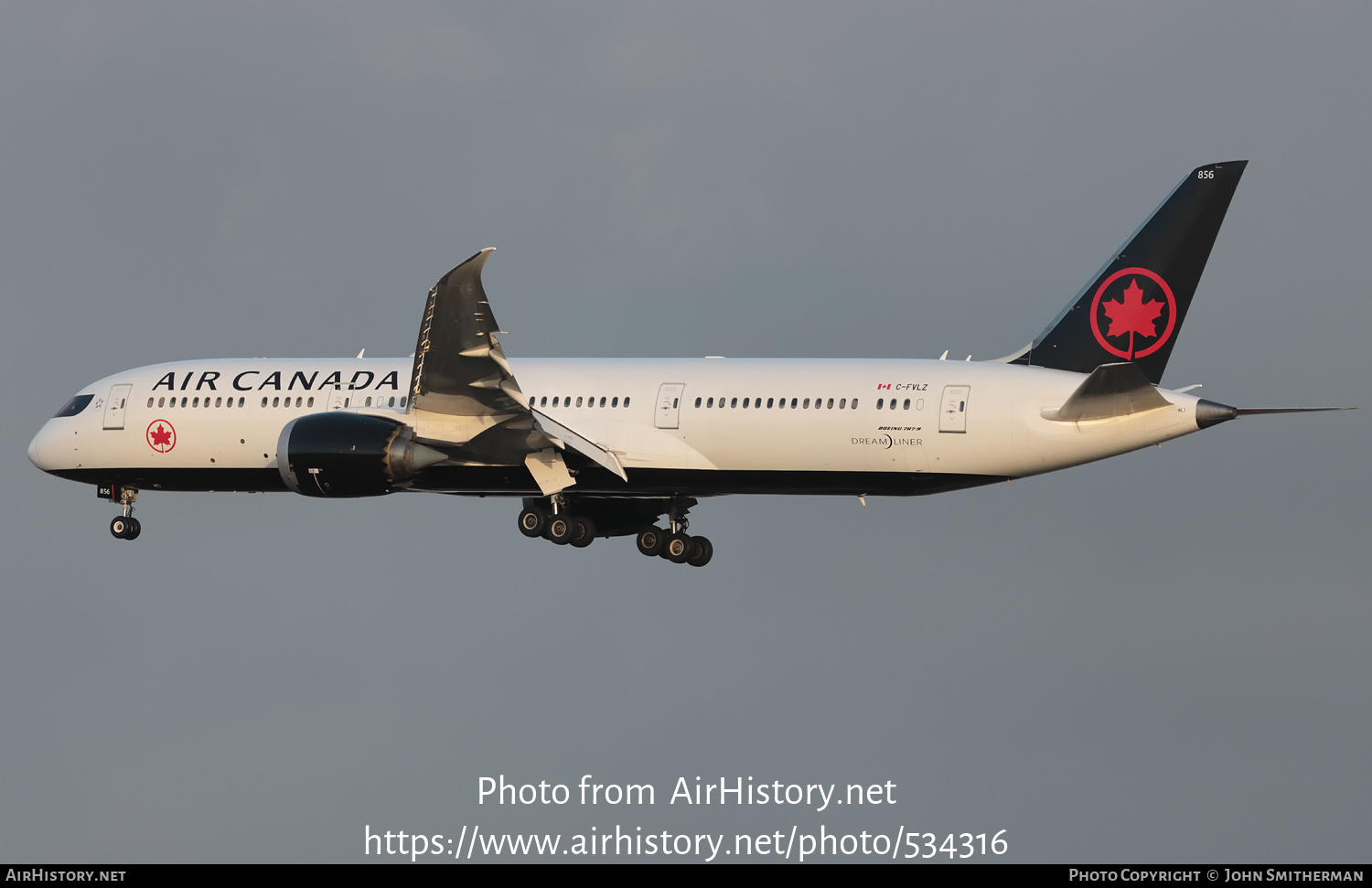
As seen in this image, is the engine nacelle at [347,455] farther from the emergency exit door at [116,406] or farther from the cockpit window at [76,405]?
the cockpit window at [76,405]

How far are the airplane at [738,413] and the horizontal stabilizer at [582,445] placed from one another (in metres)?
0.04

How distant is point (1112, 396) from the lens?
122 feet

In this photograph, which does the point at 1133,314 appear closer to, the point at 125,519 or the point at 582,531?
the point at 582,531

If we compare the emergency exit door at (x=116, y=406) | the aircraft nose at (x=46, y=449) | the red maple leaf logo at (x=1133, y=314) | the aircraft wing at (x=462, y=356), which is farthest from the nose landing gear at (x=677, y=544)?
the aircraft nose at (x=46, y=449)

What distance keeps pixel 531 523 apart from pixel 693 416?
438 cm

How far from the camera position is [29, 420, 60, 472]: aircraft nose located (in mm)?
45562

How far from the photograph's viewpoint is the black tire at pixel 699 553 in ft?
147

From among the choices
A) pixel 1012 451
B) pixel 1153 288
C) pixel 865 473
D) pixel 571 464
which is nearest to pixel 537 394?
pixel 571 464

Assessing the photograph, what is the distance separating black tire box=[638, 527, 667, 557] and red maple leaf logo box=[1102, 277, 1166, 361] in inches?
454

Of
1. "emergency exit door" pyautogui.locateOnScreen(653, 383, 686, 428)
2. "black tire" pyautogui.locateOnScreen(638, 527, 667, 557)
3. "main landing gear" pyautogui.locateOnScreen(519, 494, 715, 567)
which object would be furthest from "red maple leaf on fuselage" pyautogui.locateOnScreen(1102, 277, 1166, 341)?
"black tire" pyautogui.locateOnScreen(638, 527, 667, 557)

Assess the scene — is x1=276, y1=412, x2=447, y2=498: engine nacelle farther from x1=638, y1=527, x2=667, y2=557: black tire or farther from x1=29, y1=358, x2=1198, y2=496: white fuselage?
x1=638, y1=527, x2=667, y2=557: black tire

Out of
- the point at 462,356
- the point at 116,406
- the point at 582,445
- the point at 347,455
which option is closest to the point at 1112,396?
the point at 582,445

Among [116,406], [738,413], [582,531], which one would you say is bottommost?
[582,531]

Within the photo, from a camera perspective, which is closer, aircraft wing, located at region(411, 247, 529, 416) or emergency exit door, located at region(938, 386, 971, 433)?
aircraft wing, located at region(411, 247, 529, 416)
